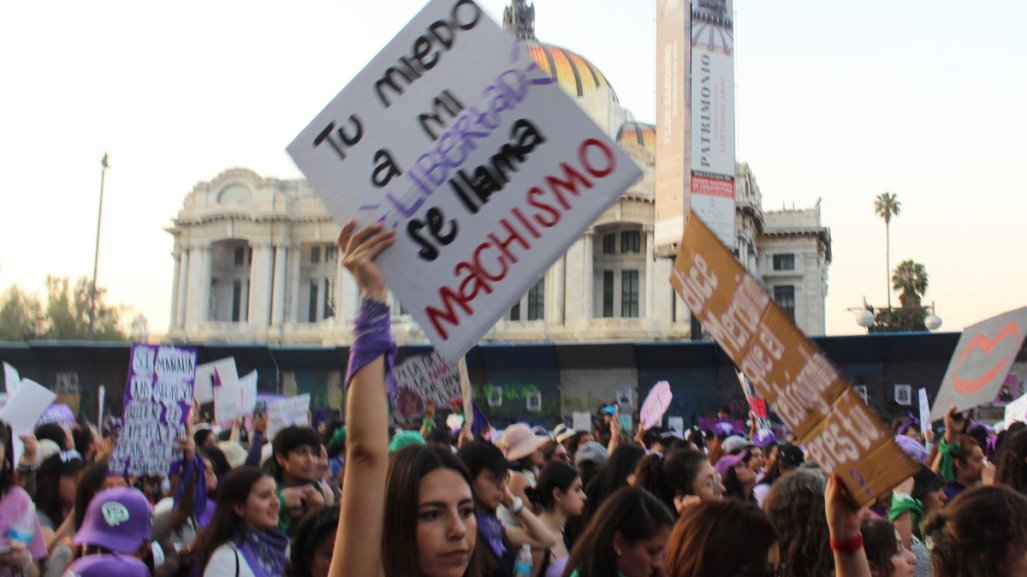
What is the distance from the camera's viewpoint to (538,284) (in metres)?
59.9

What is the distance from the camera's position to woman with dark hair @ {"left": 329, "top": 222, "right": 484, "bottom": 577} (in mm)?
2330

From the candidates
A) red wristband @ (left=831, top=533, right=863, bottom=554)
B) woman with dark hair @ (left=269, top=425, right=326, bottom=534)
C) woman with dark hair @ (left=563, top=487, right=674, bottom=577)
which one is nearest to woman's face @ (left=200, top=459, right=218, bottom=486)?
woman with dark hair @ (left=269, top=425, right=326, bottom=534)

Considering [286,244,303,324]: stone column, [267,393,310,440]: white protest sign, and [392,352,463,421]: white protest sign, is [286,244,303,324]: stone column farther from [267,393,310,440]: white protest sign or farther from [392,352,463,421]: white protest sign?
[392,352,463,421]: white protest sign

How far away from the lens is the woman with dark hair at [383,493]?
233 centimetres

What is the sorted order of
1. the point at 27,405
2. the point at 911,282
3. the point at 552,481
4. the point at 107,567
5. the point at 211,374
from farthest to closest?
the point at 911,282, the point at 211,374, the point at 27,405, the point at 552,481, the point at 107,567

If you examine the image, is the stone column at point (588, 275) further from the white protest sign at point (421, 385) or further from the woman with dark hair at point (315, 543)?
the woman with dark hair at point (315, 543)

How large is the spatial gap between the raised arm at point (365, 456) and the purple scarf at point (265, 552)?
1727 millimetres

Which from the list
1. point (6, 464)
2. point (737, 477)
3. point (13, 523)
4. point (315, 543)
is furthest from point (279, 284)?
point (315, 543)

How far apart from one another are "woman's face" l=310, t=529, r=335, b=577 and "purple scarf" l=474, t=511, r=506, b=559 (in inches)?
31.8

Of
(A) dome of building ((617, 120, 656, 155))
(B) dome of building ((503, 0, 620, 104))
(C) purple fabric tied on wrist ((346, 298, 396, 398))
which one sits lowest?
(C) purple fabric tied on wrist ((346, 298, 396, 398))

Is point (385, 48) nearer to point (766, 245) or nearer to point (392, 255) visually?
point (392, 255)

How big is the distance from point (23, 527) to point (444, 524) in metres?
2.42

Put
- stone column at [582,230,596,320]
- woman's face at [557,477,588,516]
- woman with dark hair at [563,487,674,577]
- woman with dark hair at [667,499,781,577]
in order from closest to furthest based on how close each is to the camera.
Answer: woman with dark hair at [667,499,781,577]
woman with dark hair at [563,487,674,577]
woman's face at [557,477,588,516]
stone column at [582,230,596,320]

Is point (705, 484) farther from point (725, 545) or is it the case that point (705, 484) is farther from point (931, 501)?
point (725, 545)
